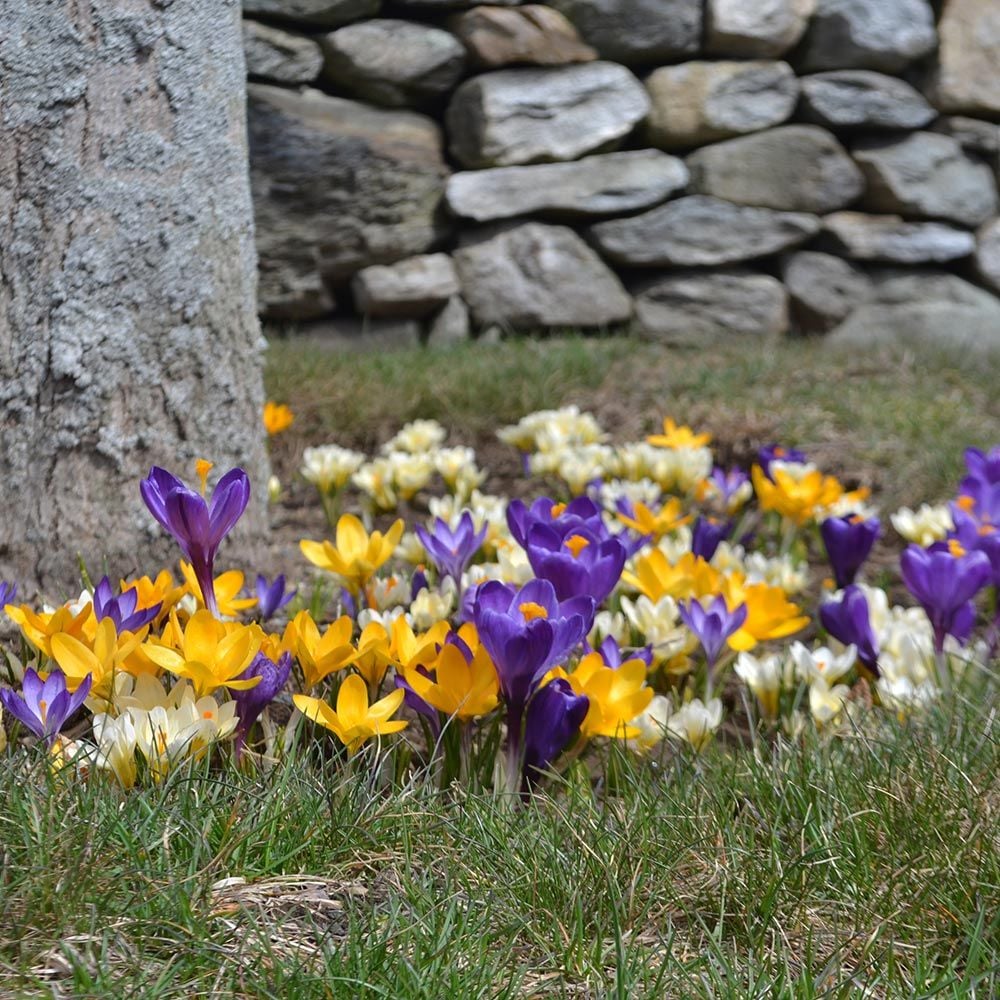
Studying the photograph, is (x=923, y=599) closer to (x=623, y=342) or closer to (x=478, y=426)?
(x=478, y=426)

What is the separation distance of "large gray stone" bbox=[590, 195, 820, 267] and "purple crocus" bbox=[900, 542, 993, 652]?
4.28 meters

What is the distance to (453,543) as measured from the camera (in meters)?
1.81

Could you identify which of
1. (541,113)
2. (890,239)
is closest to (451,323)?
(541,113)

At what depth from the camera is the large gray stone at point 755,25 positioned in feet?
19.2

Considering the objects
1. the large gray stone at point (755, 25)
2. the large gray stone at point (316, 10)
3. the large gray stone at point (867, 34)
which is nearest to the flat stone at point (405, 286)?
the large gray stone at point (316, 10)

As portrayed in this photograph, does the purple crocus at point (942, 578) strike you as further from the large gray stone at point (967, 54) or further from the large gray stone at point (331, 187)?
the large gray stone at point (967, 54)

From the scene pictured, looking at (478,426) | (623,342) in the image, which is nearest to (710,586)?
(478,426)

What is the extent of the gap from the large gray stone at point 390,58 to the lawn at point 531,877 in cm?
468

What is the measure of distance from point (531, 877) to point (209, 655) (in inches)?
17.0

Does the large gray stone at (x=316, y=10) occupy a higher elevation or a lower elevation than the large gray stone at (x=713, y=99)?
higher

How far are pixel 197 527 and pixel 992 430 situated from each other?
321cm

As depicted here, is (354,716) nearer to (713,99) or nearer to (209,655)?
(209,655)

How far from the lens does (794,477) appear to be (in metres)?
2.55

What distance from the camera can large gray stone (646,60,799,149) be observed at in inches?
232
